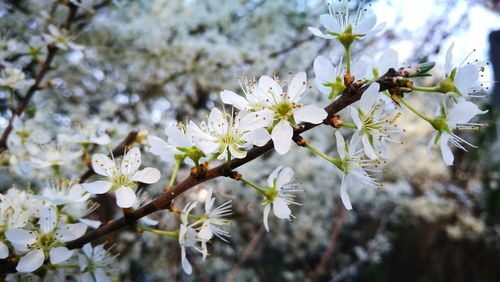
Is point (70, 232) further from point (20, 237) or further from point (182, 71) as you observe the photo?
point (182, 71)

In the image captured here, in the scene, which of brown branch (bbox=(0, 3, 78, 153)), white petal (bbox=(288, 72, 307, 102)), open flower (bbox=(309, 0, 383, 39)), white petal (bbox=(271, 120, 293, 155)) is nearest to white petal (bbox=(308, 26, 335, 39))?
open flower (bbox=(309, 0, 383, 39))

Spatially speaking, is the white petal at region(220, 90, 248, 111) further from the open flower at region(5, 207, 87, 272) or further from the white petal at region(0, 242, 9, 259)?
A: the white petal at region(0, 242, 9, 259)

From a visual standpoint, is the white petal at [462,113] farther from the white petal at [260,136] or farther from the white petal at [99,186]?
the white petal at [99,186]

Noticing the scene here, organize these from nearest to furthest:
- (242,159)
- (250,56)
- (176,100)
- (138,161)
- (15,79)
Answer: (242,159) < (138,161) < (15,79) < (250,56) < (176,100)

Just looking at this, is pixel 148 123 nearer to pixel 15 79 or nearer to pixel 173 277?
pixel 173 277

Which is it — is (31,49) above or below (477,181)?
above

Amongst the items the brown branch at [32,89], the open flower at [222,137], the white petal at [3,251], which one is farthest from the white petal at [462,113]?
the brown branch at [32,89]

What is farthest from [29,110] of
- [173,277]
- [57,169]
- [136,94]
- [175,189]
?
[136,94]
